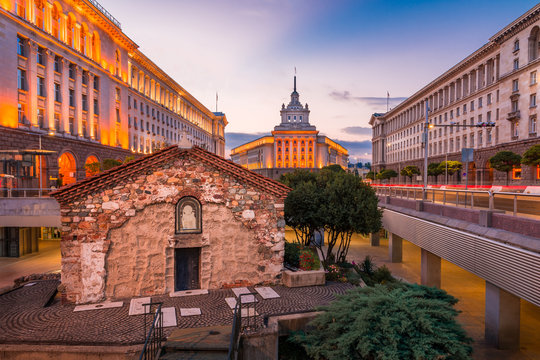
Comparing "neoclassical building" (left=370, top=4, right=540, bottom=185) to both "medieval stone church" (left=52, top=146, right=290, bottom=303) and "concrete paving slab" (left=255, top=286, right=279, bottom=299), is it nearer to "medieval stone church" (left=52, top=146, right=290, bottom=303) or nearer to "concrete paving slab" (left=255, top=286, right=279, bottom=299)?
"medieval stone church" (left=52, top=146, right=290, bottom=303)

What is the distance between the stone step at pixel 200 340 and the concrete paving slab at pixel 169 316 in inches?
27.2

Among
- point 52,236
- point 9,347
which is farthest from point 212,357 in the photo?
point 52,236

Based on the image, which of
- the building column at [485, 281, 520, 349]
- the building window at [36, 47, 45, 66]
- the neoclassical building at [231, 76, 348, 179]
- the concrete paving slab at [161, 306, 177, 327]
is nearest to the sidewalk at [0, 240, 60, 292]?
the concrete paving slab at [161, 306, 177, 327]

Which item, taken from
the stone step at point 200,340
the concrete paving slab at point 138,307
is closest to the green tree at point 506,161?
the stone step at point 200,340

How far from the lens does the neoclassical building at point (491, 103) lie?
4587cm

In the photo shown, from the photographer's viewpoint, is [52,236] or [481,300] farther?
[52,236]

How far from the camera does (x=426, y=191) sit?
19.2 meters

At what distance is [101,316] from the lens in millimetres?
11969

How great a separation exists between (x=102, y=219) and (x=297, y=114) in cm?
16910

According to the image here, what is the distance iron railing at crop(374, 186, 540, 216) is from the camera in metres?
10.5

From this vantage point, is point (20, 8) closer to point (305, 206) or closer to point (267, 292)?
point (305, 206)

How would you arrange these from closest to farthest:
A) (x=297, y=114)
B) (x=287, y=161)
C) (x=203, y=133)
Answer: (x=203, y=133), (x=287, y=161), (x=297, y=114)

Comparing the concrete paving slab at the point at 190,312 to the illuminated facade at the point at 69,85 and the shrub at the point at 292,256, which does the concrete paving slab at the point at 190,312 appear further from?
the illuminated facade at the point at 69,85

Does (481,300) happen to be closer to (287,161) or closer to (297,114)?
(287,161)
